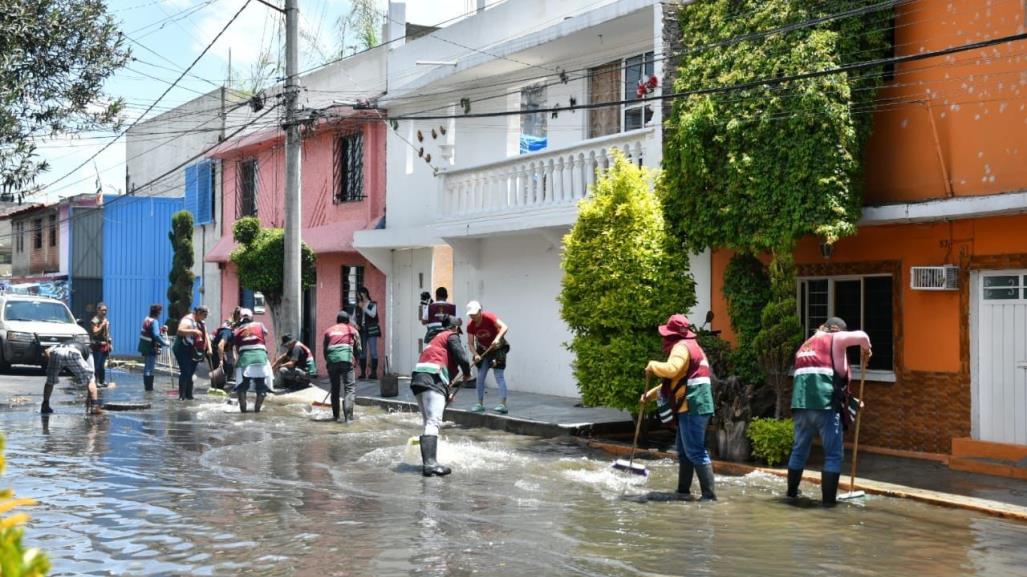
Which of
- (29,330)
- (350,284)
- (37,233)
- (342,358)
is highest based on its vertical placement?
(37,233)

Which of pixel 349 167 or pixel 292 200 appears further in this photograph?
pixel 349 167

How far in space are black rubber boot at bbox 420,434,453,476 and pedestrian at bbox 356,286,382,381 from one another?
1151cm

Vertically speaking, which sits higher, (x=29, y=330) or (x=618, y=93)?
(x=618, y=93)

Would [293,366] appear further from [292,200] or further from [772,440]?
[772,440]

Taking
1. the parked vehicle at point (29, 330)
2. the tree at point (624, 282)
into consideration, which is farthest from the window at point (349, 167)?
the tree at point (624, 282)

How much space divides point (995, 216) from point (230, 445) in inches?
367

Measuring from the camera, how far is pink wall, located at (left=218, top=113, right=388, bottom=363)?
2409 centimetres

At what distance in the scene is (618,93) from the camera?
57.3 ft

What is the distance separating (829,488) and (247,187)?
930 inches

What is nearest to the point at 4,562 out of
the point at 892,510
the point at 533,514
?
the point at 533,514

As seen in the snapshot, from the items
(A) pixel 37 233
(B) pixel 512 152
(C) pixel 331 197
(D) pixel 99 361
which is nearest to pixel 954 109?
(B) pixel 512 152

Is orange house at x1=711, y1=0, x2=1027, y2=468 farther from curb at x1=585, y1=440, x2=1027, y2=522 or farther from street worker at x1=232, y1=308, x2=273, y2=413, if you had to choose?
street worker at x1=232, y1=308, x2=273, y2=413

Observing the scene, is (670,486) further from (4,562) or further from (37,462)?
(4,562)

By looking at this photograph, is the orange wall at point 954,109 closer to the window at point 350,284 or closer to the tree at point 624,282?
the tree at point 624,282
